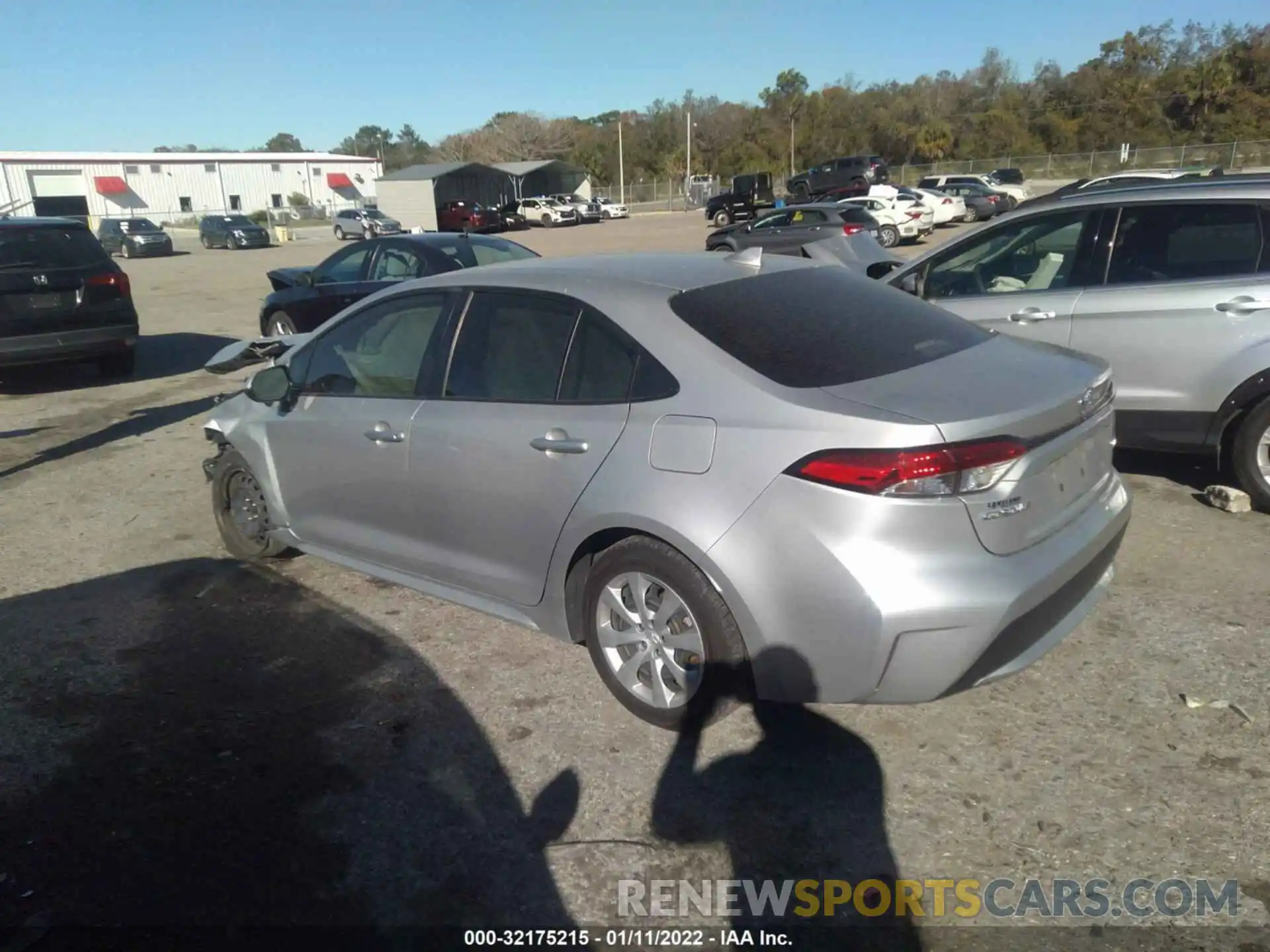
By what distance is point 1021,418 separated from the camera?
9.75 feet

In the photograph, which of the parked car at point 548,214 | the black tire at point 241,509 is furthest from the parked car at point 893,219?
the parked car at point 548,214

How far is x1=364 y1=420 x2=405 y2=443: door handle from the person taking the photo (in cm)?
408

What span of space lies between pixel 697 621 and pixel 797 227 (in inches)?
797

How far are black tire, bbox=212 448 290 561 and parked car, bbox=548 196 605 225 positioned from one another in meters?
49.4

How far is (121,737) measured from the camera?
361cm

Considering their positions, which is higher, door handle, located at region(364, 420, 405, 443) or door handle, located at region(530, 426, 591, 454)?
door handle, located at region(530, 426, 591, 454)

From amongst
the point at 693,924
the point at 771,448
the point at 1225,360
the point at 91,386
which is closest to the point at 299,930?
the point at 693,924

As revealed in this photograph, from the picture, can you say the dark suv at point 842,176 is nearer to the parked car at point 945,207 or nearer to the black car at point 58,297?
the parked car at point 945,207

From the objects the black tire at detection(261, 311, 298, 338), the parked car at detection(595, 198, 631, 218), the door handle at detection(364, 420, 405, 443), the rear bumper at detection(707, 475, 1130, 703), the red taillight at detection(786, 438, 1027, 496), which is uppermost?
the red taillight at detection(786, 438, 1027, 496)

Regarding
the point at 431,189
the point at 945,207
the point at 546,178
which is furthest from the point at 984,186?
the point at 546,178

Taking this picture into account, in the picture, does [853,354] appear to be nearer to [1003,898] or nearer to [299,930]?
[1003,898]

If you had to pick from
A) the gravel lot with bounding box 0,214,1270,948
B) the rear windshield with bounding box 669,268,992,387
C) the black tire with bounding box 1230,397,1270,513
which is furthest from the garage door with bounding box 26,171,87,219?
the black tire with bounding box 1230,397,1270,513

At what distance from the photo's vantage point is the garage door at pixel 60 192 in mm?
61125

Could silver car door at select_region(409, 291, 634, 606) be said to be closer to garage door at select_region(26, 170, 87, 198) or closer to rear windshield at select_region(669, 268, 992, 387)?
rear windshield at select_region(669, 268, 992, 387)
